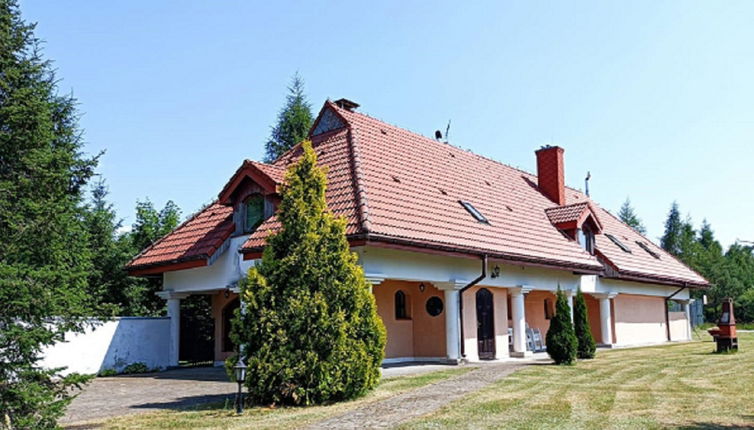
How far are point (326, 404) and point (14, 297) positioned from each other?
4.96m

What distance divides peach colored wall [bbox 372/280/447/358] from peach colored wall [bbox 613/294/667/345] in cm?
1083

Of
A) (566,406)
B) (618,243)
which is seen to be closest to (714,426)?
(566,406)

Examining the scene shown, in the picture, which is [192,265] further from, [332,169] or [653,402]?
[653,402]

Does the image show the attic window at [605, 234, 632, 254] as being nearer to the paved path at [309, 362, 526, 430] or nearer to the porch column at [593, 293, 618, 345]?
the porch column at [593, 293, 618, 345]

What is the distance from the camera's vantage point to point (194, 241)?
18.3 metres

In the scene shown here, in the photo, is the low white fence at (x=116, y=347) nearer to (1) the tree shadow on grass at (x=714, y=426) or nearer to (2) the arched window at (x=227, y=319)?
(2) the arched window at (x=227, y=319)

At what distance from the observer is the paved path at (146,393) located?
1029cm

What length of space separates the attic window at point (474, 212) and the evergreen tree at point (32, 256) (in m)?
12.0

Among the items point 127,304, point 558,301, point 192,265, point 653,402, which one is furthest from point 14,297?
point 127,304

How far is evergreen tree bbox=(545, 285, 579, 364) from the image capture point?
16.2 meters

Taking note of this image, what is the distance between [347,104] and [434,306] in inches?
280

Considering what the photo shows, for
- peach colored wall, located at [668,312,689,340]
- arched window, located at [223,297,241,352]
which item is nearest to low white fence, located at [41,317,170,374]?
arched window, located at [223,297,241,352]

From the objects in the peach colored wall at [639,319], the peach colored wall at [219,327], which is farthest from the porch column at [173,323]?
the peach colored wall at [639,319]

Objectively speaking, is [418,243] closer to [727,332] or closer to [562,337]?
[562,337]
